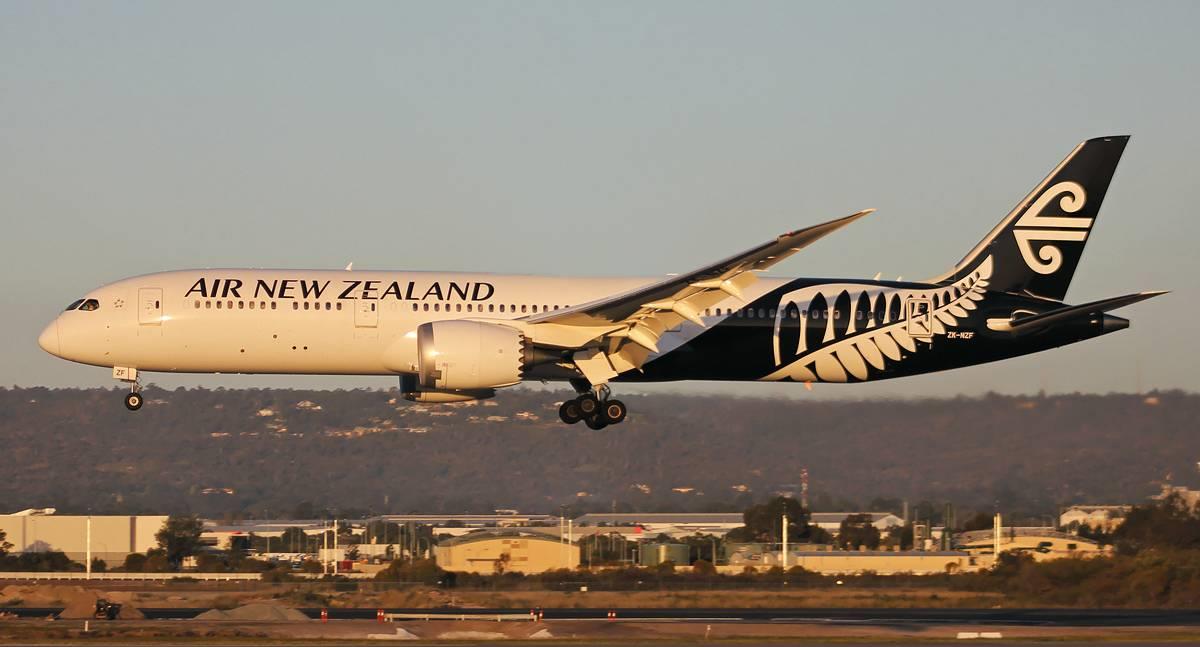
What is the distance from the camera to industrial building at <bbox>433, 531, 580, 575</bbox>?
44875mm

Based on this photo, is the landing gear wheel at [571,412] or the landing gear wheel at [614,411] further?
the landing gear wheel at [571,412]

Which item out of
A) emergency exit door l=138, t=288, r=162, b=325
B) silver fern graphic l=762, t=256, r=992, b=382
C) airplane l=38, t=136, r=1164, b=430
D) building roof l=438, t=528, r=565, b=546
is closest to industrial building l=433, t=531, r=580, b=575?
building roof l=438, t=528, r=565, b=546

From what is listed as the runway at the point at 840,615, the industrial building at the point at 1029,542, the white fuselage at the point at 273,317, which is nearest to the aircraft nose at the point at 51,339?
the white fuselage at the point at 273,317

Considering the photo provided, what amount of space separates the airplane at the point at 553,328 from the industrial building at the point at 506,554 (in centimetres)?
1036

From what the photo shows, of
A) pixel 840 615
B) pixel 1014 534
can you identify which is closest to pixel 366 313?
pixel 840 615

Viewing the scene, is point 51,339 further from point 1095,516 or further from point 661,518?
point 1095,516

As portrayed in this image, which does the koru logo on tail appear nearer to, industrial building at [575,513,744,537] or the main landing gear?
the main landing gear

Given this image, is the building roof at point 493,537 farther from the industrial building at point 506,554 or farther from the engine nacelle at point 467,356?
the engine nacelle at point 467,356

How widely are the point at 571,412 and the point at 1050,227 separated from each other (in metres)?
12.8

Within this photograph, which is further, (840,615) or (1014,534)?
(1014,534)

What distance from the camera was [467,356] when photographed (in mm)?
32125

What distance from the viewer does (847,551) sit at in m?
46.5

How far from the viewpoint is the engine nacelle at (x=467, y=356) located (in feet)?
105

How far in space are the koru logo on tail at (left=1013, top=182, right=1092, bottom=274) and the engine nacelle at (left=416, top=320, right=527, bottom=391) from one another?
13164 millimetres
